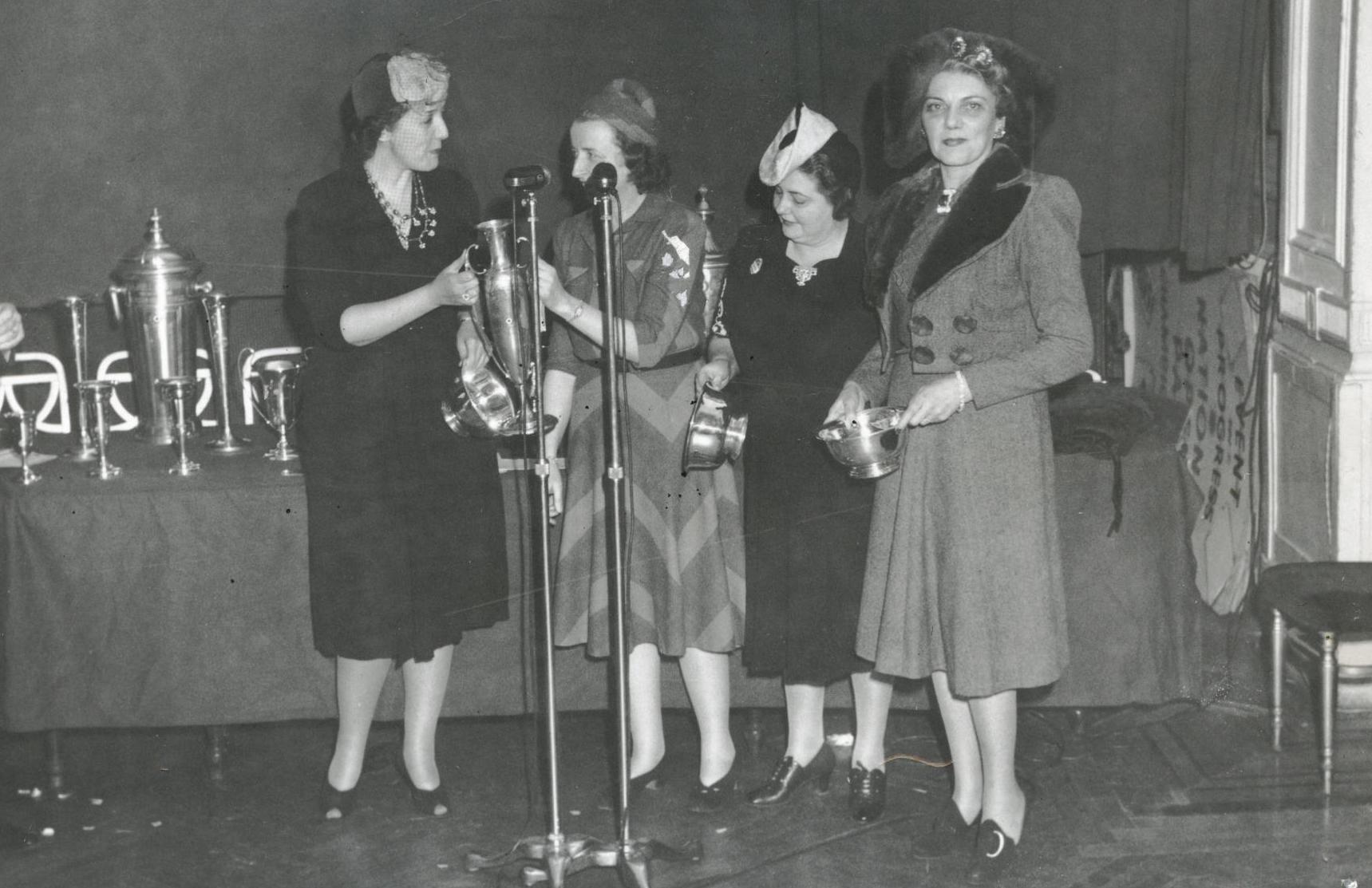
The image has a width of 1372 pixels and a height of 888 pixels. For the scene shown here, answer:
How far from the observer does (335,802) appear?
347 centimetres

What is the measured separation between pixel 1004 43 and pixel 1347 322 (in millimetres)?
1560

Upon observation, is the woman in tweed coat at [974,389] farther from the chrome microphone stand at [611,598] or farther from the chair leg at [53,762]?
the chair leg at [53,762]

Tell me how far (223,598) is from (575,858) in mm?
1174

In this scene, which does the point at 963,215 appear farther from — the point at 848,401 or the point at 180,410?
the point at 180,410

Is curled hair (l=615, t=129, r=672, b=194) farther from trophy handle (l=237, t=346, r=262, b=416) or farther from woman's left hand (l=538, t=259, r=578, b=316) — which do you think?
trophy handle (l=237, t=346, r=262, b=416)

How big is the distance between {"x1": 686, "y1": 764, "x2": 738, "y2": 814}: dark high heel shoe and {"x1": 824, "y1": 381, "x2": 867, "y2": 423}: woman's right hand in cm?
95

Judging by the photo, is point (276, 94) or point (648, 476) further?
point (276, 94)

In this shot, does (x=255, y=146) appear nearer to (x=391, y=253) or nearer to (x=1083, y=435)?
(x=391, y=253)

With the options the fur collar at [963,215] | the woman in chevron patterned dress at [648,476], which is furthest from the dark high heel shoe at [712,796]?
the fur collar at [963,215]

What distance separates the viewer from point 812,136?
316cm

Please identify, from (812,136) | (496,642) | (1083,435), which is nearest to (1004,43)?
(812,136)

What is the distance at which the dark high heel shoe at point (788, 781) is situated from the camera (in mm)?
3469

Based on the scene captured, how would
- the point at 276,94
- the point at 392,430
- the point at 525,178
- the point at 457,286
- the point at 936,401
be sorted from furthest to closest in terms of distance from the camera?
1. the point at 276,94
2. the point at 392,430
3. the point at 457,286
4. the point at 936,401
5. the point at 525,178

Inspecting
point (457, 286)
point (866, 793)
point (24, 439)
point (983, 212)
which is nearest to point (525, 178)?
point (457, 286)
